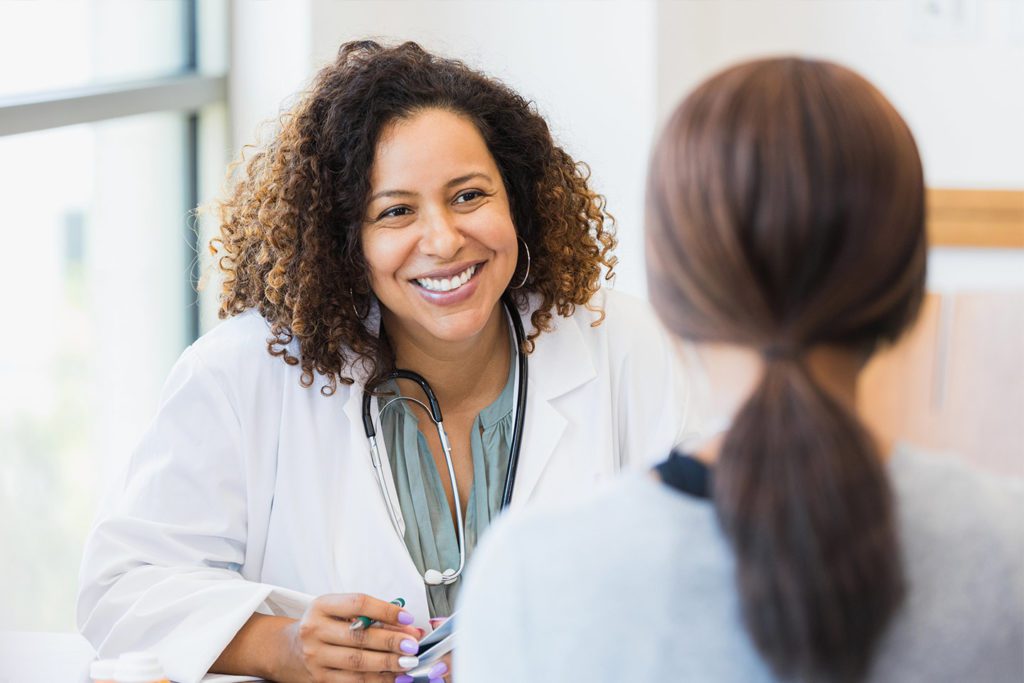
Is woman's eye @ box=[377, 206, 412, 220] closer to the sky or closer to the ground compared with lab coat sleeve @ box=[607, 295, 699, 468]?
closer to the sky

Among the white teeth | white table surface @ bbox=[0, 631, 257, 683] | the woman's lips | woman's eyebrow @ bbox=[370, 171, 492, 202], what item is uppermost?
woman's eyebrow @ bbox=[370, 171, 492, 202]

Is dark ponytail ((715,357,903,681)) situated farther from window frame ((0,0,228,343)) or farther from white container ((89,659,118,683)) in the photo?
window frame ((0,0,228,343))

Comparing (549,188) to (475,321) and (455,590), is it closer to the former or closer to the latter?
(475,321)

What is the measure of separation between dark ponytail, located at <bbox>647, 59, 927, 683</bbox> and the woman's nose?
840 millimetres

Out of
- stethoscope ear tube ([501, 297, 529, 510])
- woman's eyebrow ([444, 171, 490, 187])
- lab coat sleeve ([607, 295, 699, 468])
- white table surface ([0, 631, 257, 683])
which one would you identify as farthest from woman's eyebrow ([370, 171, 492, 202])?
white table surface ([0, 631, 257, 683])

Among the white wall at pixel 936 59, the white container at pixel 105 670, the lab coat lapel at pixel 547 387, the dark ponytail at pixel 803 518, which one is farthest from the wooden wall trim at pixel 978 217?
the white container at pixel 105 670

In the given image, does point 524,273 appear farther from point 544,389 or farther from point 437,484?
point 437,484

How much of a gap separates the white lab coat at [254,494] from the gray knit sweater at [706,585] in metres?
0.74

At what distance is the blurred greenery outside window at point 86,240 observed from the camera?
206 cm

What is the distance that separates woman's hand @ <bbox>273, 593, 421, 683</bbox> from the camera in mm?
1347

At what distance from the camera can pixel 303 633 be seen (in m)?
1.39

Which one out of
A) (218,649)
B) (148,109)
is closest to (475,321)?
(218,649)

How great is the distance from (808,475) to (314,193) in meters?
1.07

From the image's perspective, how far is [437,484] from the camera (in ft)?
5.47
